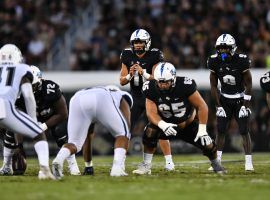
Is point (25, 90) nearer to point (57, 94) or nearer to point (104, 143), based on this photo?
point (57, 94)

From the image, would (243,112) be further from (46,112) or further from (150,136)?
(46,112)

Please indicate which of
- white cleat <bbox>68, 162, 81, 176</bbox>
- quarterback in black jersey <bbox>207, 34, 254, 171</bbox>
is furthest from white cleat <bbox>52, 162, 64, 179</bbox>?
quarterback in black jersey <bbox>207, 34, 254, 171</bbox>

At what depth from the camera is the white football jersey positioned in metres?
8.57

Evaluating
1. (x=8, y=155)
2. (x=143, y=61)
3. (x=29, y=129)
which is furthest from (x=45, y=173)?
(x=143, y=61)

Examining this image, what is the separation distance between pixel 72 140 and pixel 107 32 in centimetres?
1105

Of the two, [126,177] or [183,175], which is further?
[183,175]

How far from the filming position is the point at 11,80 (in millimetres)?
8617

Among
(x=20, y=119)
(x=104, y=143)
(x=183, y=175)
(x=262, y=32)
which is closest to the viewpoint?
(x=20, y=119)

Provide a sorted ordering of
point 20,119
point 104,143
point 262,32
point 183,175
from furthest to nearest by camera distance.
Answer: point 262,32
point 104,143
point 183,175
point 20,119

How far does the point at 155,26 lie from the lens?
1981 cm

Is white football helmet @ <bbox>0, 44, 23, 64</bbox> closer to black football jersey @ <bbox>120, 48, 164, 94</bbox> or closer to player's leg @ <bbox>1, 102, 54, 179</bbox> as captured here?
player's leg @ <bbox>1, 102, 54, 179</bbox>

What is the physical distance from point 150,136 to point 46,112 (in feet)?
5.13

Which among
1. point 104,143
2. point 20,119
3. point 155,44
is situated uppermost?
point 155,44

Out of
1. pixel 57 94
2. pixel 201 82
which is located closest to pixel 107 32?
pixel 201 82
